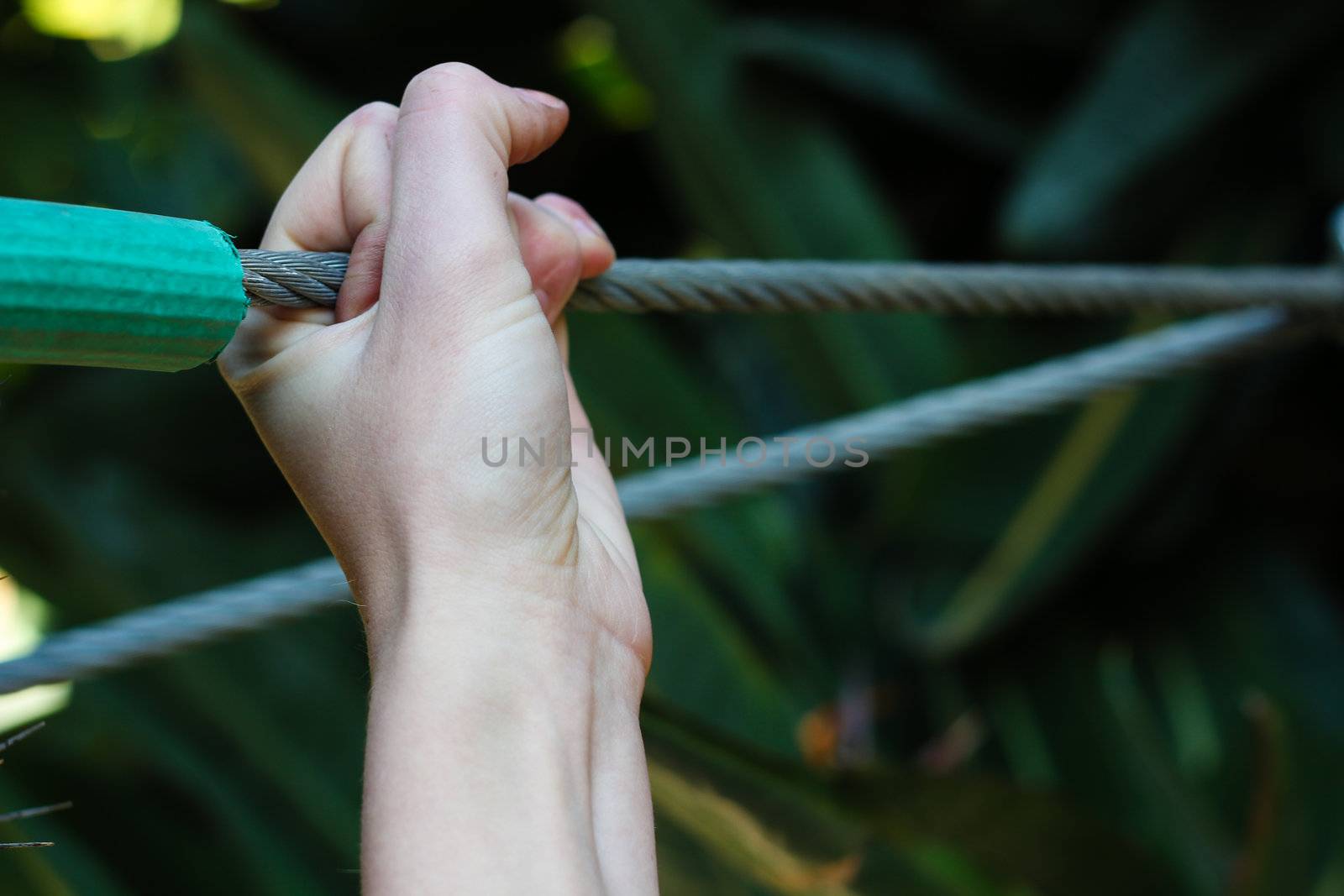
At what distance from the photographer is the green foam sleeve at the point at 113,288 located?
0.23 m

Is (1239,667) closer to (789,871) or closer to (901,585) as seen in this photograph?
(901,585)

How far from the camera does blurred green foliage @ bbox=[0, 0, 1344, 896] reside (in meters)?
0.76

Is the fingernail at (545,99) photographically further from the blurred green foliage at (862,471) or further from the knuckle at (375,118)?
the blurred green foliage at (862,471)

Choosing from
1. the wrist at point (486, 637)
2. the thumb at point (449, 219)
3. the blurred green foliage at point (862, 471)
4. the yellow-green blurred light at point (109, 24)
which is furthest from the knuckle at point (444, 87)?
the yellow-green blurred light at point (109, 24)

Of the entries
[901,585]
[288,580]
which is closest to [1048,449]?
[901,585]

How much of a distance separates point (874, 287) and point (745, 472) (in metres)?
0.09

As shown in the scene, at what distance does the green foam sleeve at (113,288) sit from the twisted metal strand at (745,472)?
13 cm

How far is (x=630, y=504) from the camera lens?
0.45m

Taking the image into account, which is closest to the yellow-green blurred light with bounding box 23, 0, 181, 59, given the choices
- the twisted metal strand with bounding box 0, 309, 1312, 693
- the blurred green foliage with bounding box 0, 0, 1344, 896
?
the blurred green foliage with bounding box 0, 0, 1344, 896

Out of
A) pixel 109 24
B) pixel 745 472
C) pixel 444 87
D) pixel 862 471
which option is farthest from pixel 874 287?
pixel 109 24

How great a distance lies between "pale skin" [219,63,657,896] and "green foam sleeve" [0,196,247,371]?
0.10ft

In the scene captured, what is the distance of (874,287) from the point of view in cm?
44

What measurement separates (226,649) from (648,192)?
69 cm

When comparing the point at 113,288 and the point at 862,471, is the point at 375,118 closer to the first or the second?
the point at 113,288
